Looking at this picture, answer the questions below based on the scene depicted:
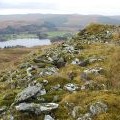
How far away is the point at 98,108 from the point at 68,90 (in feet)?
9.17

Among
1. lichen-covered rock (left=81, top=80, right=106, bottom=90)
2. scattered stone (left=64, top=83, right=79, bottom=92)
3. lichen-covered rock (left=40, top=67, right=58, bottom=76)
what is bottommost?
lichen-covered rock (left=40, top=67, right=58, bottom=76)

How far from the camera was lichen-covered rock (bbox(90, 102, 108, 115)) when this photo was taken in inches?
461

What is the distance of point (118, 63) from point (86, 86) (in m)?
3.36

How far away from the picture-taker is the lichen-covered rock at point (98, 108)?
11.7 m

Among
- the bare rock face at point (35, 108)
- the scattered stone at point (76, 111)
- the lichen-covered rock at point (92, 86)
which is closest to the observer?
the scattered stone at point (76, 111)

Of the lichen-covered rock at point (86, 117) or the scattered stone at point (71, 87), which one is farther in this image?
the scattered stone at point (71, 87)

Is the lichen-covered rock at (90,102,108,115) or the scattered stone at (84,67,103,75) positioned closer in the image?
the lichen-covered rock at (90,102,108,115)

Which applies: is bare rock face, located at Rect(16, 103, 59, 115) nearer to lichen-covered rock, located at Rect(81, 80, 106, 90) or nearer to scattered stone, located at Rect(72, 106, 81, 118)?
scattered stone, located at Rect(72, 106, 81, 118)

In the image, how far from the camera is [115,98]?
12.3 metres

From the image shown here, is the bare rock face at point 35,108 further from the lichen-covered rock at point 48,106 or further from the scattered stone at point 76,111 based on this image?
the scattered stone at point 76,111

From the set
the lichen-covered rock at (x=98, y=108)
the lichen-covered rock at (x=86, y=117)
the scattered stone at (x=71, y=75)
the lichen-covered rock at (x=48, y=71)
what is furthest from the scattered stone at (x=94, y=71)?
the lichen-covered rock at (x=86, y=117)

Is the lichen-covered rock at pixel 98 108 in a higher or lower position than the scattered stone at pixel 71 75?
higher

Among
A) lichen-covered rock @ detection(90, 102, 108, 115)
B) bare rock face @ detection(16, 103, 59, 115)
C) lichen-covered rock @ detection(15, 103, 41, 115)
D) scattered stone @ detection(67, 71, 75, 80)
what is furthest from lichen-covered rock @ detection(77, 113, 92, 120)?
scattered stone @ detection(67, 71, 75, 80)

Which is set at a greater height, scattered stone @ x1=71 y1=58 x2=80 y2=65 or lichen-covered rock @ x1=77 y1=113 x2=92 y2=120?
lichen-covered rock @ x1=77 y1=113 x2=92 y2=120
